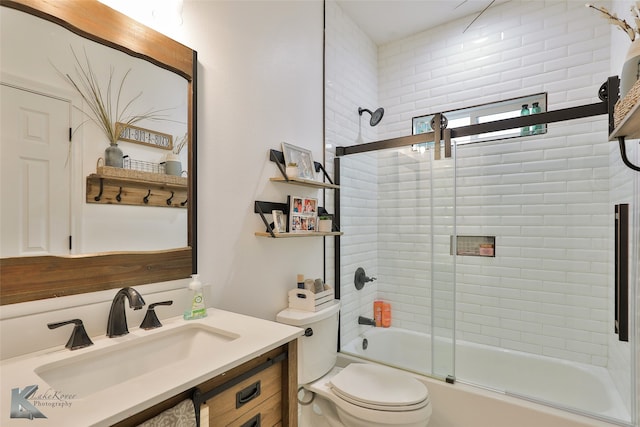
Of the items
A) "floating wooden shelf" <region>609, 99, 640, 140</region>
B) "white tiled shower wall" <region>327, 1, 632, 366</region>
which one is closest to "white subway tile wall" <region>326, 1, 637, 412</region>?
"white tiled shower wall" <region>327, 1, 632, 366</region>

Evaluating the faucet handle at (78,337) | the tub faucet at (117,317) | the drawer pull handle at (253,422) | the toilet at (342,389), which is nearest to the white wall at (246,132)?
the toilet at (342,389)

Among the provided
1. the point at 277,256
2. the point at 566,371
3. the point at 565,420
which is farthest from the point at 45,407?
the point at 566,371

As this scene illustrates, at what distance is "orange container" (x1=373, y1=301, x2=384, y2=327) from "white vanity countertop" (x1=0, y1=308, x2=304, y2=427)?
5.44 feet

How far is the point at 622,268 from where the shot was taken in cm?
161

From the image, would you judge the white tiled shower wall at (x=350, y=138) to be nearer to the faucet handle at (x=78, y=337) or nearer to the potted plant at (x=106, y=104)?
the potted plant at (x=106, y=104)

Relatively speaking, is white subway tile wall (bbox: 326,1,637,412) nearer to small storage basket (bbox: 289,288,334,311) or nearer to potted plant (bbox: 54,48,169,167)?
Result: small storage basket (bbox: 289,288,334,311)

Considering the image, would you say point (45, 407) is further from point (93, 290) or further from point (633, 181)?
point (633, 181)

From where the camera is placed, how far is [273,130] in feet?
6.01

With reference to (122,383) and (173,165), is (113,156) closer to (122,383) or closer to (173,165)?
(173,165)

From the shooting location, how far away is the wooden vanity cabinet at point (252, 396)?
0.82 metres

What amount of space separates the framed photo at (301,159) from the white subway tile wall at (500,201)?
44 centimetres

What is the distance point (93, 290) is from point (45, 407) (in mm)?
456

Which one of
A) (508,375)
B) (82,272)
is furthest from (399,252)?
(82,272)

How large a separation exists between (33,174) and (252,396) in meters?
0.92
